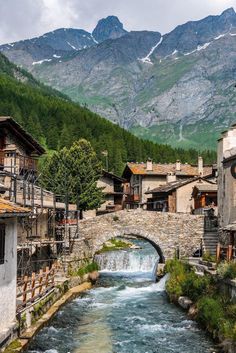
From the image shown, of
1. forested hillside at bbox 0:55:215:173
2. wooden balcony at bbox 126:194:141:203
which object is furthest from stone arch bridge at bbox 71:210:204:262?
forested hillside at bbox 0:55:215:173

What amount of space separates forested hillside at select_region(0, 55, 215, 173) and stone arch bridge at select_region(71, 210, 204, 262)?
72.1 metres

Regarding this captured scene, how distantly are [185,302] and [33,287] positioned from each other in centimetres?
904

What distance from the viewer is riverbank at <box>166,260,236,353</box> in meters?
19.4

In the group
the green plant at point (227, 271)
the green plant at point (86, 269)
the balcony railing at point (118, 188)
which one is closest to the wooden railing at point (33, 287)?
the green plant at point (86, 269)

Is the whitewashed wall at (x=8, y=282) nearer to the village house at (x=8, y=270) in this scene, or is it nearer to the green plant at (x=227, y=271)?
the village house at (x=8, y=270)

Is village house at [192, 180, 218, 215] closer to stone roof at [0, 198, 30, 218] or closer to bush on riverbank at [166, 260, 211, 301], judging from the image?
bush on riverbank at [166, 260, 211, 301]

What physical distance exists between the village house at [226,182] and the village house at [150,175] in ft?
130

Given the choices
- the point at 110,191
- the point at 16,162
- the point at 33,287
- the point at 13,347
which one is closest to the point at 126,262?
the point at 16,162

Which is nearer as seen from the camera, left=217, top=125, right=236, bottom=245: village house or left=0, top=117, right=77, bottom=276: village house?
left=0, top=117, right=77, bottom=276: village house

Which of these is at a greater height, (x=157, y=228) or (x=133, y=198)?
(x=133, y=198)

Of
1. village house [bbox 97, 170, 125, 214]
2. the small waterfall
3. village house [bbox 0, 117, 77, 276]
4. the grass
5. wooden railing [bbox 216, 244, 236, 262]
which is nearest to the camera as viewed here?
wooden railing [bbox 216, 244, 236, 262]

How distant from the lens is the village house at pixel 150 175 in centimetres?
8000

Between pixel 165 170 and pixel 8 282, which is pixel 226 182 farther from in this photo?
pixel 165 170

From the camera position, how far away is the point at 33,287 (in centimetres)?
2270
